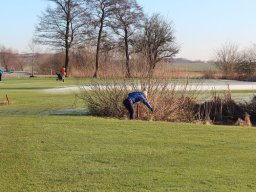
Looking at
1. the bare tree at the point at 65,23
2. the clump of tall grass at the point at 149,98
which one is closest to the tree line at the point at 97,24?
the bare tree at the point at 65,23

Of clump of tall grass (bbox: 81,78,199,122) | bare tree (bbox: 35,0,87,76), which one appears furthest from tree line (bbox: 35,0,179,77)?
clump of tall grass (bbox: 81,78,199,122)

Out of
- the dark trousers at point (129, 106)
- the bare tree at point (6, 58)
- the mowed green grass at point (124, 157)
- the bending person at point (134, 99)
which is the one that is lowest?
the mowed green grass at point (124, 157)

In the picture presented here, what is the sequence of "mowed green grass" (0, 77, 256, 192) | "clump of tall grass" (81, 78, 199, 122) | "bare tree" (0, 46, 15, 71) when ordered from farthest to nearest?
1. "bare tree" (0, 46, 15, 71)
2. "clump of tall grass" (81, 78, 199, 122)
3. "mowed green grass" (0, 77, 256, 192)

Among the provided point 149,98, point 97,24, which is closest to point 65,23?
point 97,24

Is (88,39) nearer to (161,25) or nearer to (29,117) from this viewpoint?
(161,25)

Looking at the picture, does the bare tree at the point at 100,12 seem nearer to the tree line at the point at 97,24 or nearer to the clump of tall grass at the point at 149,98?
the tree line at the point at 97,24

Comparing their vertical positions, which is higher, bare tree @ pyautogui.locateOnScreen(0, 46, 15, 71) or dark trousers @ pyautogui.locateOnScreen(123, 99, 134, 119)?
bare tree @ pyautogui.locateOnScreen(0, 46, 15, 71)

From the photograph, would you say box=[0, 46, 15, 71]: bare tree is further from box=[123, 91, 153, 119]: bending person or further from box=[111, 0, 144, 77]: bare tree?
box=[123, 91, 153, 119]: bending person

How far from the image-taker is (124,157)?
909 cm

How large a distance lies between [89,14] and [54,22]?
5.52 meters

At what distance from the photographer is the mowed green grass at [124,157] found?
714 centimetres

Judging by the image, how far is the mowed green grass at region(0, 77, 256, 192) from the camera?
281 inches

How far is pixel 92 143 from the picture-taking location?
10.6 meters

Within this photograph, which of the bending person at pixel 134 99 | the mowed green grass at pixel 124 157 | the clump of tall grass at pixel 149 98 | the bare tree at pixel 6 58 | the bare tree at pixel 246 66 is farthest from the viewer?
the bare tree at pixel 6 58
